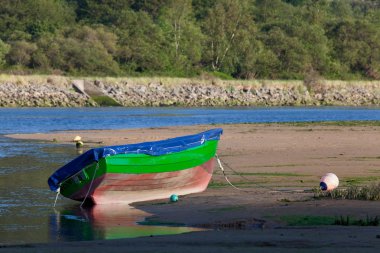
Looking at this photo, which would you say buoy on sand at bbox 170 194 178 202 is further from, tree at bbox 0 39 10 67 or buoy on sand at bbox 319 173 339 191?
tree at bbox 0 39 10 67

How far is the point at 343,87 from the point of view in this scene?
7969 centimetres

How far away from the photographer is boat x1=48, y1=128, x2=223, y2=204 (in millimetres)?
16062

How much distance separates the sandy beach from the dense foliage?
5334 cm

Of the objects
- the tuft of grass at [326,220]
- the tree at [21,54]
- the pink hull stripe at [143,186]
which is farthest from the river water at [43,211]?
the tree at [21,54]

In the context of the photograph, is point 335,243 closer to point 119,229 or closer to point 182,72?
point 119,229

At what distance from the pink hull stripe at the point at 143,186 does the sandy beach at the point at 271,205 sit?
35cm

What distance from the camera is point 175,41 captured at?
92812 millimetres

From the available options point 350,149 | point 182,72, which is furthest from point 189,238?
point 182,72

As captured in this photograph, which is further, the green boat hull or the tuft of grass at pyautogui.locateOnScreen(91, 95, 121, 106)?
the tuft of grass at pyautogui.locateOnScreen(91, 95, 121, 106)

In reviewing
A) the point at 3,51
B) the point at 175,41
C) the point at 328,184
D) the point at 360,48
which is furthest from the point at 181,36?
the point at 328,184

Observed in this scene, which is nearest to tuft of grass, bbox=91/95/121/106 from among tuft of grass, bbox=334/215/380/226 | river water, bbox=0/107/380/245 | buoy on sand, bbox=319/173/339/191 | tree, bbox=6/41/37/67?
tree, bbox=6/41/37/67

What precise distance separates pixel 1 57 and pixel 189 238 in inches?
2810

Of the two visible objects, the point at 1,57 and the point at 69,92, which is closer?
the point at 69,92

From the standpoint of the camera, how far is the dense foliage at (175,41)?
82375mm
